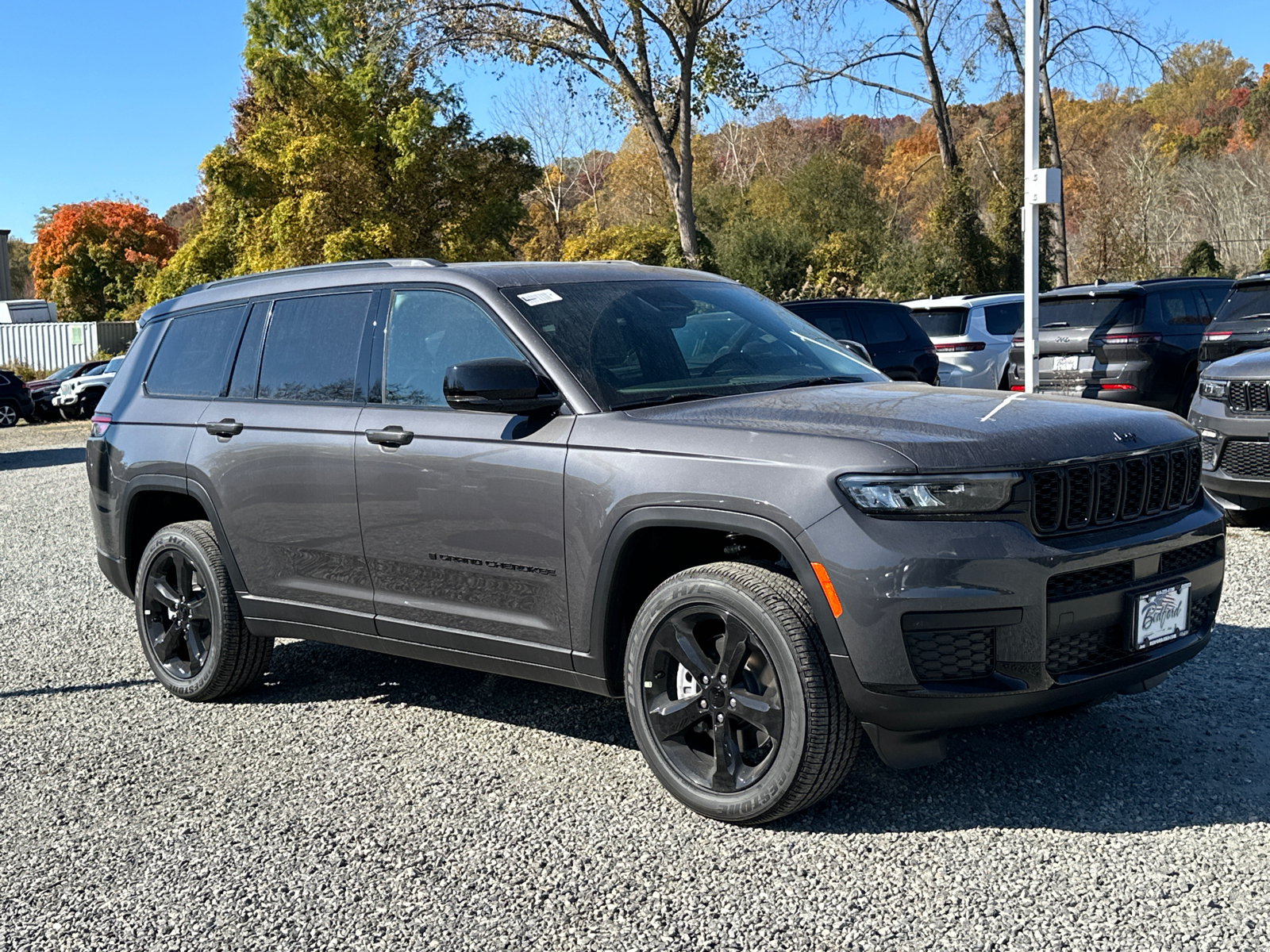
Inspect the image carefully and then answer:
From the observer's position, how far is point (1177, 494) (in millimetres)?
4176

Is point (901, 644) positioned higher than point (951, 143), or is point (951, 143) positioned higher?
point (951, 143)

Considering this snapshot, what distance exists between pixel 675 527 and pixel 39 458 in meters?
21.6

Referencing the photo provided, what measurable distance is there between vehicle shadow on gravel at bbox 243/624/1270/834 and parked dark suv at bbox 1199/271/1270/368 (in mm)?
5018

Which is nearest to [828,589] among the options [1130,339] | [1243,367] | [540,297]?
[540,297]

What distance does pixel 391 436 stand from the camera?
15.7 ft

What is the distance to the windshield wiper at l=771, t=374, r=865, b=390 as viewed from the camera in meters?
4.69

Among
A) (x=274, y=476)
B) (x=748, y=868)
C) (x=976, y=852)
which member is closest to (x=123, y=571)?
(x=274, y=476)

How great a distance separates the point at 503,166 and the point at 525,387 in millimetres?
32513

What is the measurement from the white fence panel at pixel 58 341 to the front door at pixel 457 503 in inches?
1667

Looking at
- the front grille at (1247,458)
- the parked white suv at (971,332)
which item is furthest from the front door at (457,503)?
the parked white suv at (971,332)

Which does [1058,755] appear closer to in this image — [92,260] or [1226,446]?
[1226,446]

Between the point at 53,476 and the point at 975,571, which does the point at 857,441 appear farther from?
the point at 53,476

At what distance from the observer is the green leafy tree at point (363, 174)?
34.3 meters

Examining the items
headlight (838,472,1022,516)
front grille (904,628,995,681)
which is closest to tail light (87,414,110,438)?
headlight (838,472,1022,516)
